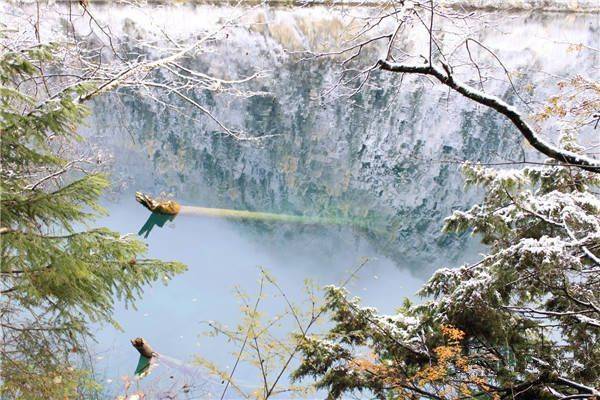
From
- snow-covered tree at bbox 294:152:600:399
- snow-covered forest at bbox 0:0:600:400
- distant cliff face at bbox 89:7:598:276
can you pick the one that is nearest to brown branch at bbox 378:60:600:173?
snow-covered forest at bbox 0:0:600:400

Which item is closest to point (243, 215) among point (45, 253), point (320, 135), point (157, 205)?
point (157, 205)

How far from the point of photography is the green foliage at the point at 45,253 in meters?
1.48

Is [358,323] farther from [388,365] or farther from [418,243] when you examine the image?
[418,243]

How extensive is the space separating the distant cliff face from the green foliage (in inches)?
192

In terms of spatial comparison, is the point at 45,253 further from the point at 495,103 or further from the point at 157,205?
the point at 157,205

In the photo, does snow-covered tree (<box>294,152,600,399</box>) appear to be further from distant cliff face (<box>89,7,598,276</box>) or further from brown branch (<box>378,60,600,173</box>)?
distant cliff face (<box>89,7,598,276</box>)

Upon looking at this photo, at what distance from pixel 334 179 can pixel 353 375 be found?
490cm

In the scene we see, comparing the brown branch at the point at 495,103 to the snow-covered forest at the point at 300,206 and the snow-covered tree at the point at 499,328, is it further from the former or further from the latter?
the snow-covered tree at the point at 499,328

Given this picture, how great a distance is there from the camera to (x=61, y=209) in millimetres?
1571

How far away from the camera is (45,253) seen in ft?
4.83

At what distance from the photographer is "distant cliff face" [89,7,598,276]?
22.2ft

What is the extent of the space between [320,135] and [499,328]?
17.9 feet

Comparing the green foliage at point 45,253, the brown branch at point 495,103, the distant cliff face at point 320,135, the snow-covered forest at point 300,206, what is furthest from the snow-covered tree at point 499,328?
the distant cliff face at point 320,135

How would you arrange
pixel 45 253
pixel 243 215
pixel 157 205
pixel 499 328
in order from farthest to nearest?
pixel 243 215 < pixel 157 205 < pixel 499 328 < pixel 45 253
